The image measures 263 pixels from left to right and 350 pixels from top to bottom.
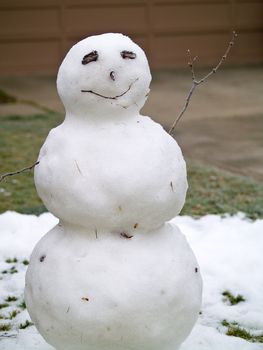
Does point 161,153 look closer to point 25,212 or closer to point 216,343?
point 216,343

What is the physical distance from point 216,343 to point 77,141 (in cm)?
135

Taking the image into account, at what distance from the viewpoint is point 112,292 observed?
273 cm

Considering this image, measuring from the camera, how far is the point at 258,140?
28.4ft

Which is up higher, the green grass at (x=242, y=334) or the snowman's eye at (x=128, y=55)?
the snowman's eye at (x=128, y=55)

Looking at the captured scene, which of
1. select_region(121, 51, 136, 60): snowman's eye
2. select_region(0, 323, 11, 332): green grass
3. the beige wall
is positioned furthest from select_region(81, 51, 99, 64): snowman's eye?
the beige wall

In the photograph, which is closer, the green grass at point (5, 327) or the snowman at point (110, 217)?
the snowman at point (110, 217)

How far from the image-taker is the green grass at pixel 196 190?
6000 millimetres

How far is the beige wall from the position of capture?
46.1ft

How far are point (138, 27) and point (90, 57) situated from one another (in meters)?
12.1

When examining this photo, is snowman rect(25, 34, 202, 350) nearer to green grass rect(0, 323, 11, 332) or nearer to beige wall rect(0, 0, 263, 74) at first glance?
green grass rect(0, 323, 11, 332)

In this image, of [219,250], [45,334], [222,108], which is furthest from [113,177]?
[222,108]

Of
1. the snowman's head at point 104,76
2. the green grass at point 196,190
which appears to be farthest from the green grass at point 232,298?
the snowman's head at point 104,76

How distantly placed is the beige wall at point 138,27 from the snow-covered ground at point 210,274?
352 inches

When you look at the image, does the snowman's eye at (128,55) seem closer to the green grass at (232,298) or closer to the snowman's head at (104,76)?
the snowman's head at (104,76)
